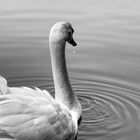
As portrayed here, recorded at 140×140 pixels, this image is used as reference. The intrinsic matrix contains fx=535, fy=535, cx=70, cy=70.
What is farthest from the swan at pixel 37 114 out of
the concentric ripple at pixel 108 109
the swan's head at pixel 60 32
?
the concentric ripple at pixel 108 109

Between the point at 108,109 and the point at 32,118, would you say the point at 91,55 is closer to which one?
the point at 108,109

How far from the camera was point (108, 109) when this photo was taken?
896cm

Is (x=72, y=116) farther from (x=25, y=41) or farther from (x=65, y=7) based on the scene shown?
(x=65, y=7)

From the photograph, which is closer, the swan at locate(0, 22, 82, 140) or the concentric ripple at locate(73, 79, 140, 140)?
the swan at locate(0, 22, 82, 140)

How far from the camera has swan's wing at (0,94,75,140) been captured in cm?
704

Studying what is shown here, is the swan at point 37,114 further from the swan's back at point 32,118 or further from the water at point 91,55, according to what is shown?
the water at point 91,55

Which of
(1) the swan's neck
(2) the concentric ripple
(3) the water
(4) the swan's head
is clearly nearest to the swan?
(4) the swan's head

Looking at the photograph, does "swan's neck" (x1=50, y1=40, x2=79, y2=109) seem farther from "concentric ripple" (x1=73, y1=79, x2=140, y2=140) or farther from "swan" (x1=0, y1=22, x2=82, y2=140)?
"concentric ripple" (x1=73, y1=79, x2=140, y2=140)

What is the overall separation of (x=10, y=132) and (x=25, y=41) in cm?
546

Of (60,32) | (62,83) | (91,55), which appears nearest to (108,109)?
(62,83)

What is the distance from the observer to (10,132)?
6.98 metres

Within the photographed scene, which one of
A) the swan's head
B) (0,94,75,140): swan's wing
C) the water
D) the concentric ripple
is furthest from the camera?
the water

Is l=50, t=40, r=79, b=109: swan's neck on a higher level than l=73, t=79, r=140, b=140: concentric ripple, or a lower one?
higher

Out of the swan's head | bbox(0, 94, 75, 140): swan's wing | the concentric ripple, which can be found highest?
the swan's head
